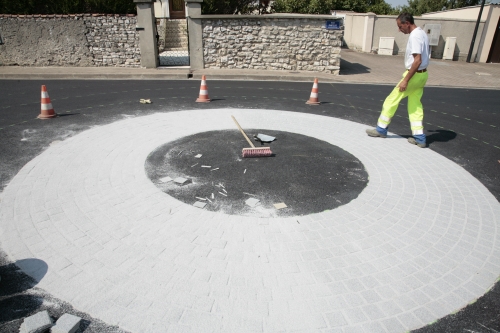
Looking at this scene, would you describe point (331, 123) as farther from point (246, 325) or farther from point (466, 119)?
point (246, 325)

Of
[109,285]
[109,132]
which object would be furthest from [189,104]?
[109,285]

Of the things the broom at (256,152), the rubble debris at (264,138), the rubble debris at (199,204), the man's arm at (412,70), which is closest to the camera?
the rubble debris at (199,204)

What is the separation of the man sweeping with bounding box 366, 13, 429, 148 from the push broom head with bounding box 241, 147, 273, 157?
8.57 ft

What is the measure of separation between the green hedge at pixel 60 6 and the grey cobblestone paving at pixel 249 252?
45.7 feet

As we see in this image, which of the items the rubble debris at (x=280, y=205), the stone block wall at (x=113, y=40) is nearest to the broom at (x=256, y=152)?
the rubble debris at (x=280, y=205)

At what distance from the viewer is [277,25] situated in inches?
582

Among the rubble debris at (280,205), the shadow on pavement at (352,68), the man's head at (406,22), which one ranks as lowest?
the rubble debris at (280,205)

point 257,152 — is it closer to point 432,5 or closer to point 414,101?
point 414,101

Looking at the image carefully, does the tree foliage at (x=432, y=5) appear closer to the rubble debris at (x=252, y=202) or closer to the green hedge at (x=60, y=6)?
the green hedge at (x=60, y=6)

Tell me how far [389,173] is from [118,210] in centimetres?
412

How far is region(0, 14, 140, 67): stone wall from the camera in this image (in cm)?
1466

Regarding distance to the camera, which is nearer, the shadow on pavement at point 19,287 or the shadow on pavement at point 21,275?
the shadow on pavement at point 19,287

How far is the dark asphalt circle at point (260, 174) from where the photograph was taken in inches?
179

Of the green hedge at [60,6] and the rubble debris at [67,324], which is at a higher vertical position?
the green hedge at [60,6]
